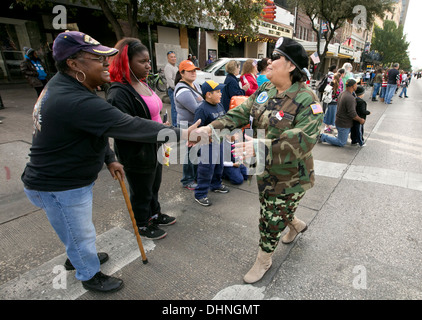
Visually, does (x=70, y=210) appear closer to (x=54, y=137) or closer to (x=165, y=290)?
(x=54, y=137)

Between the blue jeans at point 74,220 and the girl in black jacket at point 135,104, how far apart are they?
0.57 m

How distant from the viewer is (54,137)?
5.30 ft

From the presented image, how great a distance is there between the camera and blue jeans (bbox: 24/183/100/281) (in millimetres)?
1772

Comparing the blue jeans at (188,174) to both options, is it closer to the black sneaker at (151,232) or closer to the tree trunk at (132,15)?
the black sneaker at (151,232)

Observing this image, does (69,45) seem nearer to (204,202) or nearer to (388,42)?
(204,202)

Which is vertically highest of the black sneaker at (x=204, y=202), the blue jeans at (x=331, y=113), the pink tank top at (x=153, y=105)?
the pink tank top at (x=153, y=105)

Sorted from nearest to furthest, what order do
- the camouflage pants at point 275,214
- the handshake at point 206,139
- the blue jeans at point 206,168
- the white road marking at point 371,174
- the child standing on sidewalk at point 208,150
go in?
the handshake at point 206,139 < the camouflage pants at point 275,214 < the child standing on sidewalk at point 208,150 < the blue jeans at point 206,168 < the white road marking at point 371,174

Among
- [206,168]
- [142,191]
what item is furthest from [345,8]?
[142,191]

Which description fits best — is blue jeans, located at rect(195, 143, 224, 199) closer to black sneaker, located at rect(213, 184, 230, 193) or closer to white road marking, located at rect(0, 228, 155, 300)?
black sneaker, located at rect(213, 184, 230, 193)

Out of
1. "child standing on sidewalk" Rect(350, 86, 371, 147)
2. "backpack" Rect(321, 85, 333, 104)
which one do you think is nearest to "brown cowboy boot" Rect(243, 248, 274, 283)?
"child standing on sidewalk" Rect(350, 86, 371, 147)

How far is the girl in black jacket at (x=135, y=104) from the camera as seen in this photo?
224 centimetres

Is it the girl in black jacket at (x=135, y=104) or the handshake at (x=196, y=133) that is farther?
the girl in black jacket at (x=135, y=104)

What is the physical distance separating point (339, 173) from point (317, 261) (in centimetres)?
268

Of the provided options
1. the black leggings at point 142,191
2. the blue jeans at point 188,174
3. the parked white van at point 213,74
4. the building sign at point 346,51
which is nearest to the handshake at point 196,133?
the black leggings at point 142,191
